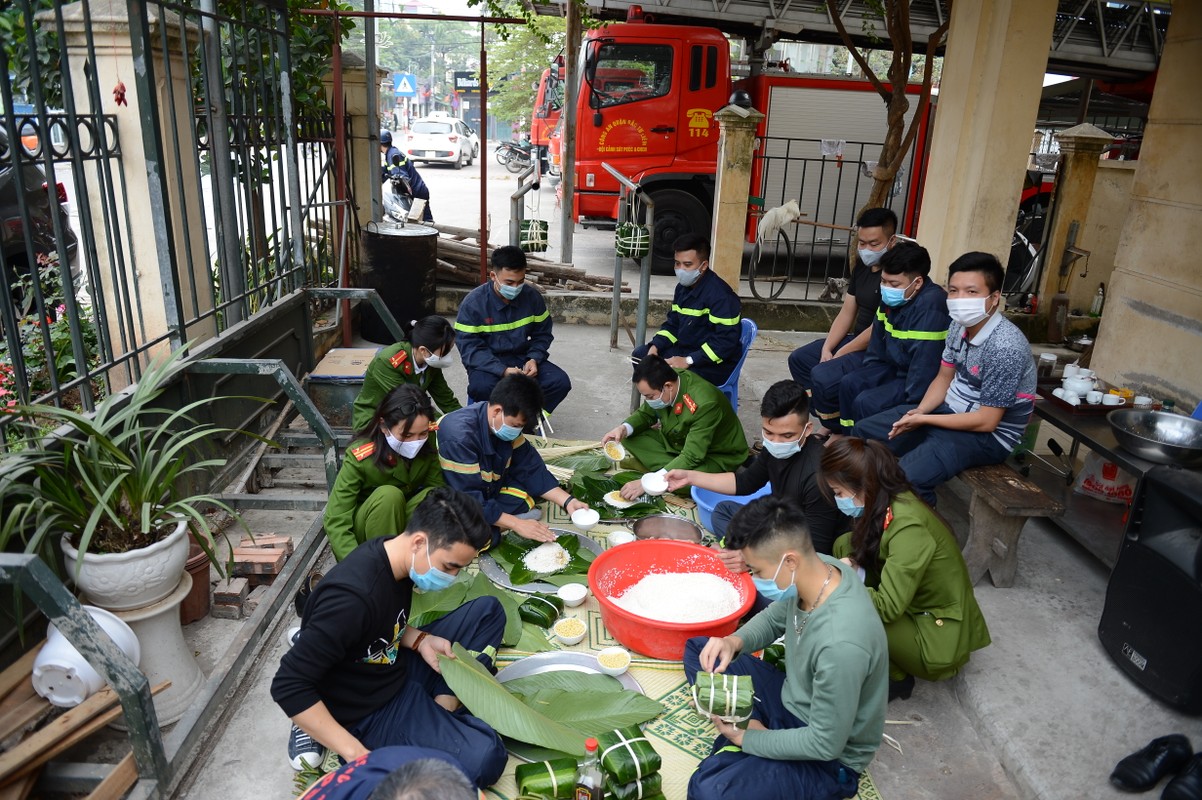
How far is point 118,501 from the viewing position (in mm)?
2969

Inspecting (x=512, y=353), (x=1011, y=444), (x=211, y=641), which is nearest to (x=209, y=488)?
(x=211, y=641)

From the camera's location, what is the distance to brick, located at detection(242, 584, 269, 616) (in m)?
3.48

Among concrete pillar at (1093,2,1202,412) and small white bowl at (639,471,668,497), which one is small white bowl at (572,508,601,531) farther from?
concrete pillar at (1093,2,1202,412)

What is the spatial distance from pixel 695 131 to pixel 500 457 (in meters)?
6.79

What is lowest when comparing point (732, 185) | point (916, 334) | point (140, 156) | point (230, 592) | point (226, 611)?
point (226, 611)

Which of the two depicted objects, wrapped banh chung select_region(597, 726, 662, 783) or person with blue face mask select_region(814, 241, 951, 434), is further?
person with blue face mask select_region(814, 241, 951, 434)

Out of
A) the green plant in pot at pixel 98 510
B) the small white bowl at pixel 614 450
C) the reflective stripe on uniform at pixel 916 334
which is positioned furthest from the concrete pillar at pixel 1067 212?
the green plant in pot at pixel 98 510

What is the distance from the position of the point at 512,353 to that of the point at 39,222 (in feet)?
13.1

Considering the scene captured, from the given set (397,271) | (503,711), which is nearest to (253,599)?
(503,711)

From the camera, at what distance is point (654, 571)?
11.4 ft

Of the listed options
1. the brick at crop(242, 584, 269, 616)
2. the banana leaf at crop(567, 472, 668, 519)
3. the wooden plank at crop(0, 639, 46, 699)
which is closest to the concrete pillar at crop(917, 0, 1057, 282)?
the banana leaf at crop(567, 472, 668, 519)

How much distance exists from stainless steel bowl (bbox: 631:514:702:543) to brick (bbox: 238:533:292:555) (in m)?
1.61

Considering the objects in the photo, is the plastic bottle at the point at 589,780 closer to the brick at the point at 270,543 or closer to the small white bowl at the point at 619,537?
the small white bowl at the point at 619,537

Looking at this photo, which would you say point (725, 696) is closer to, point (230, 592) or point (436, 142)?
point (230, 592)
